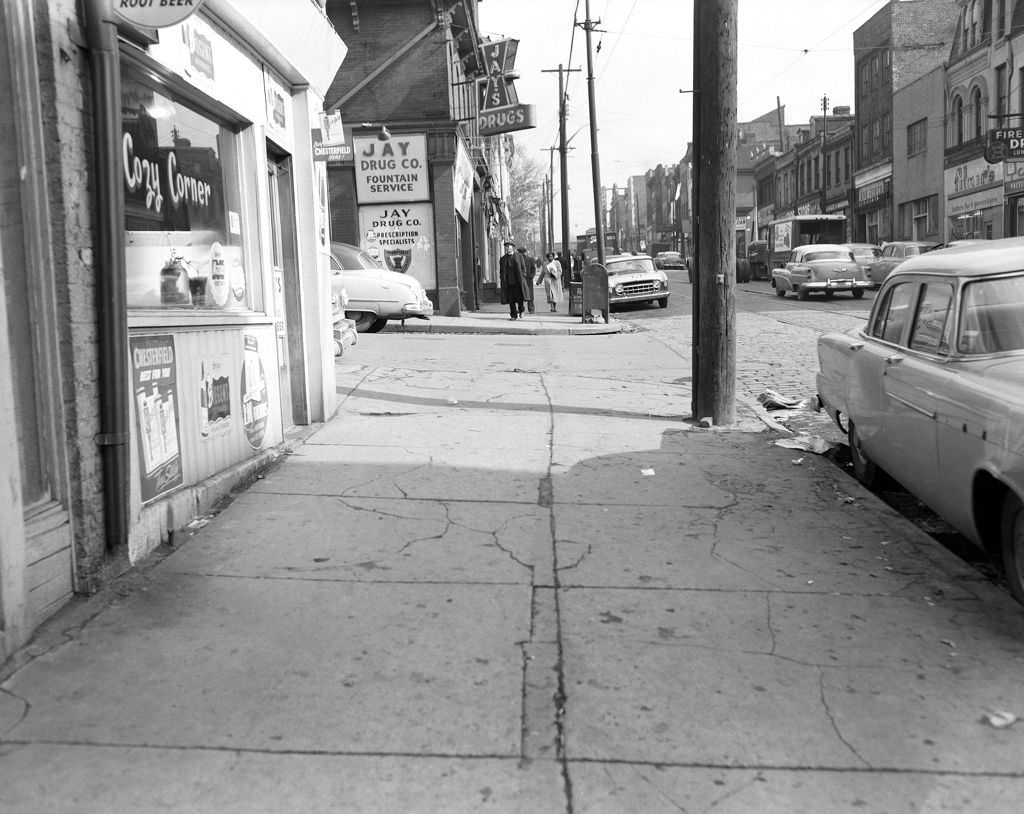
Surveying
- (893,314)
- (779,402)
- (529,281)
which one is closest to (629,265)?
(529,281)

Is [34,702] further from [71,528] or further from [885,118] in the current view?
[885,118]

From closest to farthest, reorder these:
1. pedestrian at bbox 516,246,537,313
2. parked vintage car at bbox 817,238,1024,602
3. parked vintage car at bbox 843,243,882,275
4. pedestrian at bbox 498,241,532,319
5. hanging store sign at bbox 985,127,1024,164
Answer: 1. parked vintage car at bbox 817,238,1024,602
2. pedestrian at bbox 498,241,532,319
3. pedestrian at bbox 516,246,537,313
4. hanging store sign at bbox 985,127,1024,164
5. parked vintage car at bbox 843,243,882,275

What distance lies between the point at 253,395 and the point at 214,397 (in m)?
0.78

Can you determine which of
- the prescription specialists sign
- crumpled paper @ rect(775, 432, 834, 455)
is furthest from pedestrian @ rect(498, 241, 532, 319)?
crumpled paper @ rect(775, 432, 834, 455)

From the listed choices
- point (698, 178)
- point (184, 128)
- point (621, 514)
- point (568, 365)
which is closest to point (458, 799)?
point (621, 514)

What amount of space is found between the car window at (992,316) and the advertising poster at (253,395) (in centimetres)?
419

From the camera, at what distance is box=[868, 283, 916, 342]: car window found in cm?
609

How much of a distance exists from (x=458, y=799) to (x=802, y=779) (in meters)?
1.04

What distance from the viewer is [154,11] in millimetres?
4238

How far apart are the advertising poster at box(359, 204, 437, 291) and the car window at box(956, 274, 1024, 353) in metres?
20.1

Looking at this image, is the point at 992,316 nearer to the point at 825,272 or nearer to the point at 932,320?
the point at 932,320

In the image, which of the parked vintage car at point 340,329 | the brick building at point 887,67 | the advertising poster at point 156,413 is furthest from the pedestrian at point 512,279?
the brick building at point 887,67

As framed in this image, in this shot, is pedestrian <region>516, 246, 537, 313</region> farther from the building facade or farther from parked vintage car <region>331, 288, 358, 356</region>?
the building facade

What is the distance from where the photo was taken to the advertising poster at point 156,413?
486 centimetres
